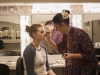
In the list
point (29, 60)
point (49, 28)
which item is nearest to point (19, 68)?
point (29, 60)

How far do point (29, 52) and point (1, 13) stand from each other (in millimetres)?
1309

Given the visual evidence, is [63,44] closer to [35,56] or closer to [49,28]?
[35,56]

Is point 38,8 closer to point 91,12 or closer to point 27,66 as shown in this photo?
point 91,12

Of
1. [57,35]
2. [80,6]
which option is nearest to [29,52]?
[57,35]

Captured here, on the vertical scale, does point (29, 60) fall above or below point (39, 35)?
below

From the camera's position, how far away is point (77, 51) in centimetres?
162

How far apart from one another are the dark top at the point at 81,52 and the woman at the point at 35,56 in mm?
363

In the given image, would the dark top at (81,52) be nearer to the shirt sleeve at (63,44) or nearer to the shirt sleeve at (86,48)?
the shirt sleeve at (86,48)

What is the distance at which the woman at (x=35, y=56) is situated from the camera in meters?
1.82

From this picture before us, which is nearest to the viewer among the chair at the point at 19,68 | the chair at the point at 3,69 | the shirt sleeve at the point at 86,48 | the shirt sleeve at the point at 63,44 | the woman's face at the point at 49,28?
the shirt sleeve at the point at 86,48

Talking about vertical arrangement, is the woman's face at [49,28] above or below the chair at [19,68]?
above

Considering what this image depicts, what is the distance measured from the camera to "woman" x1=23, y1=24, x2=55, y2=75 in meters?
1.82

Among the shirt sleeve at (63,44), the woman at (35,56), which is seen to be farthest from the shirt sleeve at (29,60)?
the shirt sleeve at (63,44)

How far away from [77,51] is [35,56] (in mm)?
486
